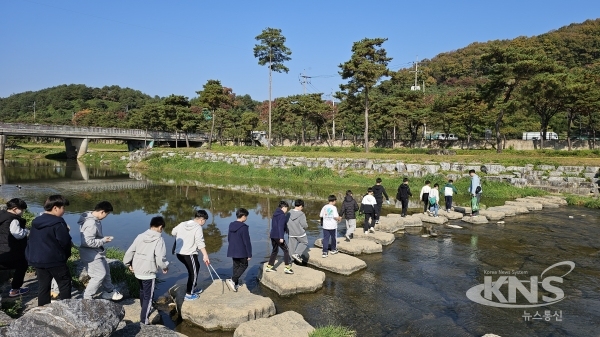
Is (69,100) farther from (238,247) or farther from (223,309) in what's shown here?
(223,309)

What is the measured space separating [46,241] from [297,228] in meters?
5.04

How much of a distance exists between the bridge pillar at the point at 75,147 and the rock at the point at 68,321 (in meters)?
55.5

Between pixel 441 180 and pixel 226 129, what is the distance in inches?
1878

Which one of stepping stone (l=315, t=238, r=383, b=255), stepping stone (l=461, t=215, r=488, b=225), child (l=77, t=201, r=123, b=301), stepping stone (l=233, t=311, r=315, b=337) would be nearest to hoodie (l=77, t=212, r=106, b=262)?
child (l=77, t=201, r=123, b=301)

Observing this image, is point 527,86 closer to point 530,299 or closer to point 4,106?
point 530,299

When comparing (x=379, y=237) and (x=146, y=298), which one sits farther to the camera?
(x=379, y=237)

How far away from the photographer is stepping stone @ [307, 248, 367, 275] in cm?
885

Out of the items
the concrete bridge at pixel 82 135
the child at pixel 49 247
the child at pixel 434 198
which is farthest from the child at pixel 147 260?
the concrete bridge at pixel 82 135

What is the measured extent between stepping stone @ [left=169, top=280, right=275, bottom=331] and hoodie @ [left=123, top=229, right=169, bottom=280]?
1038 mm

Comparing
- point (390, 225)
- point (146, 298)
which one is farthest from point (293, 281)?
point (390, 225)

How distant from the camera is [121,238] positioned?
12.6 metres

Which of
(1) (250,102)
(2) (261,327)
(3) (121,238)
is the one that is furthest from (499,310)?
(1) (250,102)

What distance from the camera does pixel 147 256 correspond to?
5754 millimetres

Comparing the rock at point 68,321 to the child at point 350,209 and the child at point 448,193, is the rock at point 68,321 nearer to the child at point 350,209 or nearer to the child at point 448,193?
the child at point 350,209
